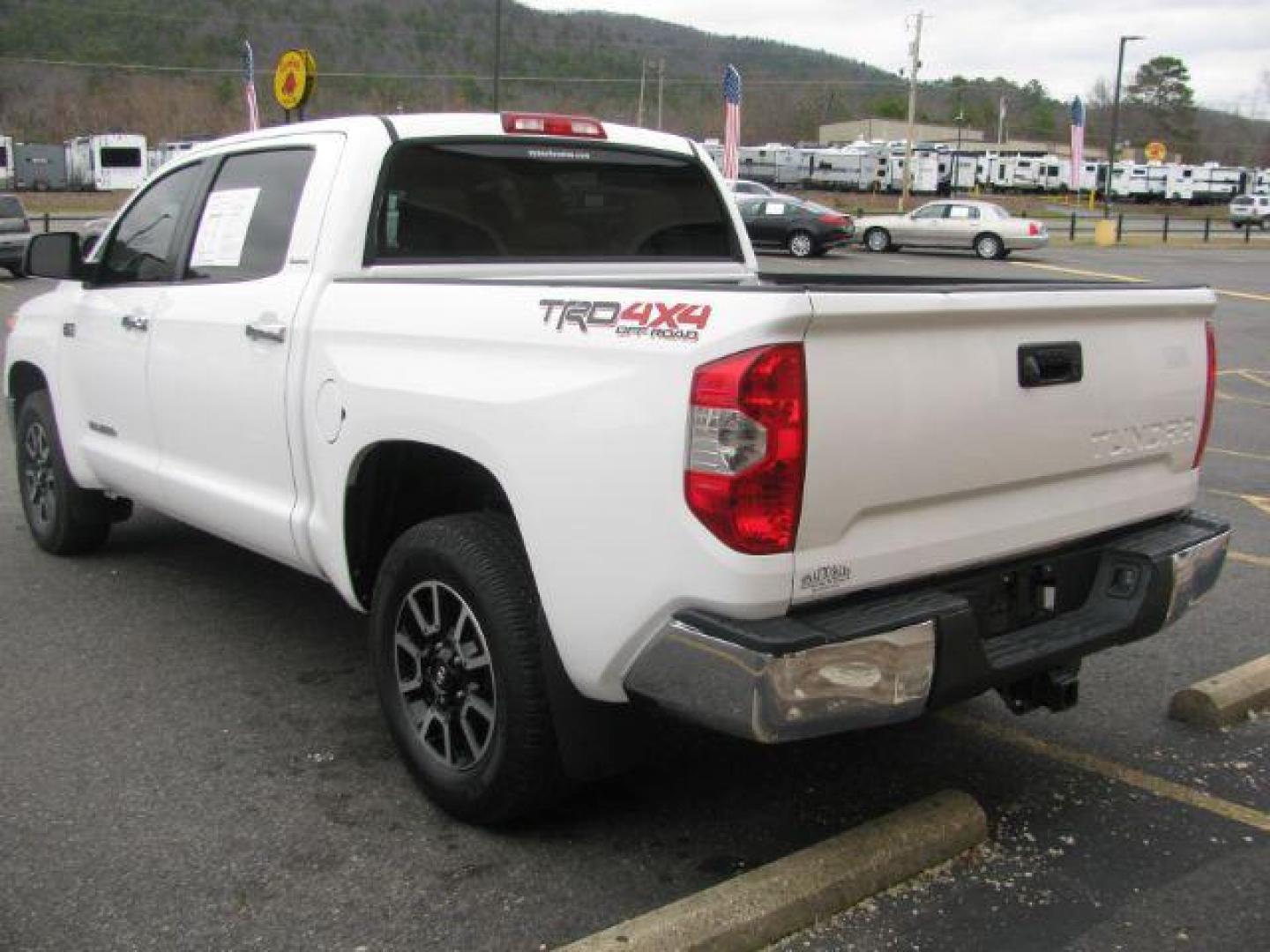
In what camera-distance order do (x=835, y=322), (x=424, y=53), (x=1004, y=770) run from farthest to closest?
(x=424, y=53) < (x=1004, y=770) < (x=835, y=322)

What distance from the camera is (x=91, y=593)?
5.56m

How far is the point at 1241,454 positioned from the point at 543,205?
22.3 feet

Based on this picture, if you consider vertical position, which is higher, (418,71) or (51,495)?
(418,71)

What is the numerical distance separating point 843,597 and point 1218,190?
82.6 meters

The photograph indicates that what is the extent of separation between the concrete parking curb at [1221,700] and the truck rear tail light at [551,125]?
2.83m

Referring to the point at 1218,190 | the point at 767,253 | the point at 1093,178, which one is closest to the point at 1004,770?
the point at 767,253

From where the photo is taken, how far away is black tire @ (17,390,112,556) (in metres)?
5.81

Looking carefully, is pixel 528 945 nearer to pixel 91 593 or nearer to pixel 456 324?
pixel 456 324

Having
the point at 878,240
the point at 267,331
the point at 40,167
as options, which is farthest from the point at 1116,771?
the point at 40,167

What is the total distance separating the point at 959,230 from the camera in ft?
107

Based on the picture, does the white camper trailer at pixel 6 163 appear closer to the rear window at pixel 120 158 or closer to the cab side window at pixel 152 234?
the rear window at pixel 120 158

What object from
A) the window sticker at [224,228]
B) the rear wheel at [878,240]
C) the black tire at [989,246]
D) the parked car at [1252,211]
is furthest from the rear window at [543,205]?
the parked car at [1252,211]

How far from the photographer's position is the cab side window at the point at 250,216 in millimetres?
4211

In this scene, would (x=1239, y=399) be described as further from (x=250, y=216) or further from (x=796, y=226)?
(x=796, y=226)
